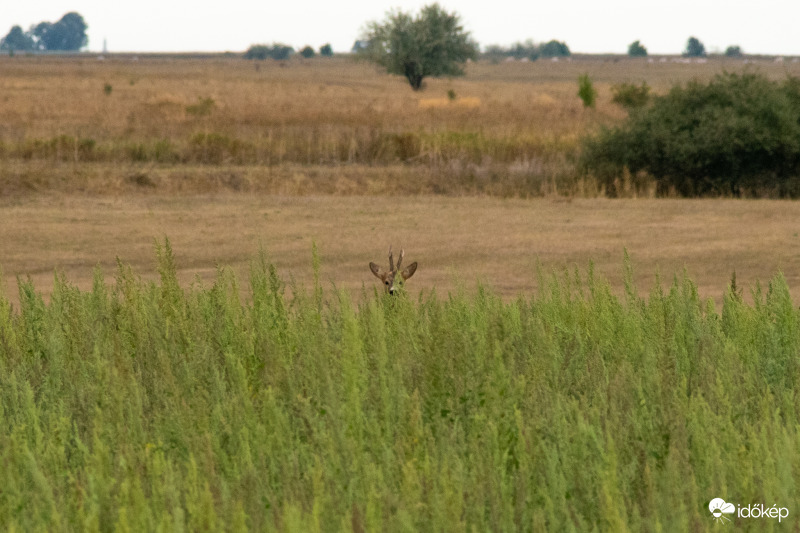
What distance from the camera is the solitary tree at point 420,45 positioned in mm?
70562

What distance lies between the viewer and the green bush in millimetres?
20516

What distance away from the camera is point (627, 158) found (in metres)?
21.5

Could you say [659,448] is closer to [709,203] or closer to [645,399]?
[645,399]

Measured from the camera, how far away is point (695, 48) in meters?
148

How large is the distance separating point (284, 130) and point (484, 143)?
5.51 metres

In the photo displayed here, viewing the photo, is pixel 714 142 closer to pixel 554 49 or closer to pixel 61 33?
pixel 554 49

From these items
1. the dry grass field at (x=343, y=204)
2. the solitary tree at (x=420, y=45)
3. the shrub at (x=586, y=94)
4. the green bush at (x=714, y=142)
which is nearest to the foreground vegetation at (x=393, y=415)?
the dry grass field at (x=343, y=204)

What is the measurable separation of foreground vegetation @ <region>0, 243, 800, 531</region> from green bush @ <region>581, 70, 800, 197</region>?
14183 millimetres

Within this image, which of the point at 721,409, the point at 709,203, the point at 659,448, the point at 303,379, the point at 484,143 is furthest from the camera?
the point at 484,143

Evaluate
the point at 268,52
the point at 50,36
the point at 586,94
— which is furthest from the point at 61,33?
the point at 586,94

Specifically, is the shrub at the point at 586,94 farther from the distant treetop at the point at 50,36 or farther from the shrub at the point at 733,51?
the distant treetop at the point at 50,36

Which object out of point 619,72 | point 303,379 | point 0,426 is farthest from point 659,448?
point 619,72

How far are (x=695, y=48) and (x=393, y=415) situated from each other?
151636 millimetres

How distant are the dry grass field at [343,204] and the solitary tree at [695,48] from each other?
119 metres
